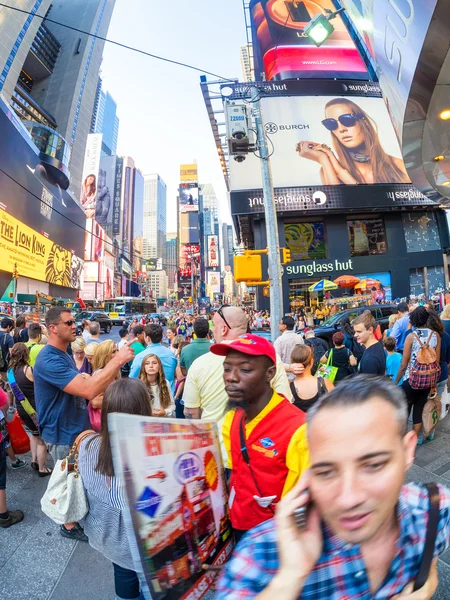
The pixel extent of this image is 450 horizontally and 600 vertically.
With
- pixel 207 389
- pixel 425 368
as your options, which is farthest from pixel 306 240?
pixel 207 389

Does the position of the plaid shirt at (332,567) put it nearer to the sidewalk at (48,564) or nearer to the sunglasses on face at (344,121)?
the sidewalk at (48,564)

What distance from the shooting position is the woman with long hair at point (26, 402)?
4324mm

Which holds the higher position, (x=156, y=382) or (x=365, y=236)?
(x=365, y=236)

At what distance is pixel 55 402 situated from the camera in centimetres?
308

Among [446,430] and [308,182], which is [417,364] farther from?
[308,182]

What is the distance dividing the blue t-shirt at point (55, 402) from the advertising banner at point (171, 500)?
78.9 inches

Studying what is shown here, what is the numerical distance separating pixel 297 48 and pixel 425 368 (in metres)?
38.0

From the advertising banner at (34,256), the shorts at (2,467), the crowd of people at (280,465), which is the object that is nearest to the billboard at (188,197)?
the advertising banner at (34,256)

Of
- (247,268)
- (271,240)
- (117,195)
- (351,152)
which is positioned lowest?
(247,268)

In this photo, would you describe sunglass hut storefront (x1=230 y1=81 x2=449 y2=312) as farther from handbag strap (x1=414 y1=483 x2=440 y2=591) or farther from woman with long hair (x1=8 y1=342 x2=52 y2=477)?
handbag strap (x1=414 y1=483 x2=440 y2=591)

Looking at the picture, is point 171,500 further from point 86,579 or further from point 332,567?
point 86,579

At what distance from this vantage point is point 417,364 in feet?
14.0

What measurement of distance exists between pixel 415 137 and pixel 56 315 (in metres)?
6.03

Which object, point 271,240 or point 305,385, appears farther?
point 271,240
